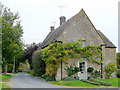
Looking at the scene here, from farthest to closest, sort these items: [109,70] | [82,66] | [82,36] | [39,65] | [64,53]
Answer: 1. [39,65]
2. [109,70]
3. [82,36]
4. [82,66]
5. [64,53]

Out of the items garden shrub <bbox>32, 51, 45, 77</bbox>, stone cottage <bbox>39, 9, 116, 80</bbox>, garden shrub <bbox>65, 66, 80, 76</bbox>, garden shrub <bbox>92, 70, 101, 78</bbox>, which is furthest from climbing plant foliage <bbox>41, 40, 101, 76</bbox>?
garden shrub <bbox>32, 51, 45, 77</bbox>

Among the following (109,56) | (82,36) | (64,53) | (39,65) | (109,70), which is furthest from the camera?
(39,65)

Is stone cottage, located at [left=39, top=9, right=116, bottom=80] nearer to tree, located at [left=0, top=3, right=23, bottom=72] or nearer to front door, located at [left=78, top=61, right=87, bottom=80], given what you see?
front door, located at [left=78, top=61, right=87, bottom=80]

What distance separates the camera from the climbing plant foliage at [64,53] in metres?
24.3

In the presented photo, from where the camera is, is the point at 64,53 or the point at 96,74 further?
the point at 96,74

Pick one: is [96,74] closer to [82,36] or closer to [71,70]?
[71,70]

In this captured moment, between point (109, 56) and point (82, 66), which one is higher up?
point (109, 56)

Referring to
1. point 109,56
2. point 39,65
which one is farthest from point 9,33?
point 109,56

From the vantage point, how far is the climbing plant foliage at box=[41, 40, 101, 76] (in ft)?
79.9

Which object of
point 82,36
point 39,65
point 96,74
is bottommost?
point 96,74

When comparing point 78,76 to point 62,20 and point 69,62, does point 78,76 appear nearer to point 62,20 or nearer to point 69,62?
point 69,62

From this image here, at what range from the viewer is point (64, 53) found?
2448 cm

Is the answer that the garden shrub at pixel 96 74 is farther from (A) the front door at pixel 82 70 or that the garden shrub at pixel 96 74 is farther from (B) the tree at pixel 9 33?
(B) the tree at pixel 9 33

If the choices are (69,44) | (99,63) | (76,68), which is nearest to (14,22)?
(69,44)
